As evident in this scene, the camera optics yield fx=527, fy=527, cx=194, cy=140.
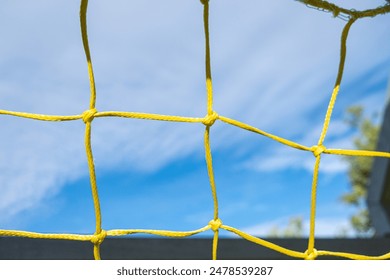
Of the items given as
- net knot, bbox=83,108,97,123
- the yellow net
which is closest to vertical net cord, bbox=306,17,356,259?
the yellow net

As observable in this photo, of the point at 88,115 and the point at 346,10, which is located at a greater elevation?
the point at 346,10

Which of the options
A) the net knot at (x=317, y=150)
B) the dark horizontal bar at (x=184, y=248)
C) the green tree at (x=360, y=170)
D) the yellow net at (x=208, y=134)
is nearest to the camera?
the yellow net at (x=208, y=134)

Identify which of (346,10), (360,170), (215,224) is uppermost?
(360,170)

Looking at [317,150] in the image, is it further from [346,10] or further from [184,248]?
[184,248]

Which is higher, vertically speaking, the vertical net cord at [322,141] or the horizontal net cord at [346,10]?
the horizontal net cord at [346,10]

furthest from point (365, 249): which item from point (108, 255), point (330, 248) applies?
point (108, 255)

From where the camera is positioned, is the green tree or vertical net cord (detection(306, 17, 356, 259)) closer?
vertical net cord (detection(306, 17, 356, 259))

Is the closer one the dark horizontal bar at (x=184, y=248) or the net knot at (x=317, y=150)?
the net knot at (x=317, y=150)

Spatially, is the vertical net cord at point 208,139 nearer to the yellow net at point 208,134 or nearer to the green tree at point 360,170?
the yellow net at point 208,134

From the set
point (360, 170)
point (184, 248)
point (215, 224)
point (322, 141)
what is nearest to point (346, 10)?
point (322, 141)

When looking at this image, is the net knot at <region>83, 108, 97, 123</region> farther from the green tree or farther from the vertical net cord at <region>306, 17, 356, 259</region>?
the green tree

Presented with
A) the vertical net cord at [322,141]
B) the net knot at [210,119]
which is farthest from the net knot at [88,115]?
the vertical net cord at [322,141]

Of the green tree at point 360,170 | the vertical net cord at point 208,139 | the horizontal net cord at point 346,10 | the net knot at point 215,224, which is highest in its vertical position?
the green tree at point 360,170
